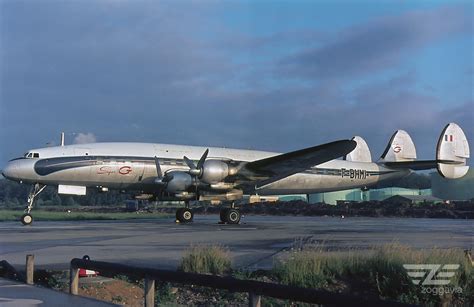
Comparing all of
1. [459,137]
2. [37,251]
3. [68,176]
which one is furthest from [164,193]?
[459,137]

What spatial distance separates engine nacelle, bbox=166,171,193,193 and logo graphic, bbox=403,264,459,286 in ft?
61.0

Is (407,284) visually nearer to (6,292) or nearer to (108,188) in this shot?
(6,292)

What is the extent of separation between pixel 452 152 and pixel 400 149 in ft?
12.2

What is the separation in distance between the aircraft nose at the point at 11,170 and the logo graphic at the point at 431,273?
73.8ft

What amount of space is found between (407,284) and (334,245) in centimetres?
636

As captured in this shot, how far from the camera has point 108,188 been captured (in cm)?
2931

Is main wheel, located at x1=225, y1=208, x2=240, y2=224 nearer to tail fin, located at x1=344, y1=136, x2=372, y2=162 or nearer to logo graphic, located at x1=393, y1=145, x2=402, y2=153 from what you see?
tail fin, located at x1=344, y1=136, x2=372, y2=162

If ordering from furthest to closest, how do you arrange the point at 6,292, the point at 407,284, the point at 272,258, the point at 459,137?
the point at 459,137
the point at 272,258
the point at 407,284
the point at 6,292

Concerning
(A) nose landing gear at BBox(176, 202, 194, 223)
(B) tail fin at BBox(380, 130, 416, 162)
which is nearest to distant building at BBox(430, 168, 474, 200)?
(B) tail fin at BBox(380, 130, 416, 162)

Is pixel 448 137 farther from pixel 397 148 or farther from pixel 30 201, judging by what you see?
pixel 30 201

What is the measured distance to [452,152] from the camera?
35.7 meters

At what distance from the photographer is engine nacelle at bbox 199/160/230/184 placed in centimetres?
2764

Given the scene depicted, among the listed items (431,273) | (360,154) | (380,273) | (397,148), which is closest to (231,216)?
(360,154)

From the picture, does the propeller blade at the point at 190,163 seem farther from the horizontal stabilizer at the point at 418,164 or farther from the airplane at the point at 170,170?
the horizontal stabilizer at the point at 418,164
